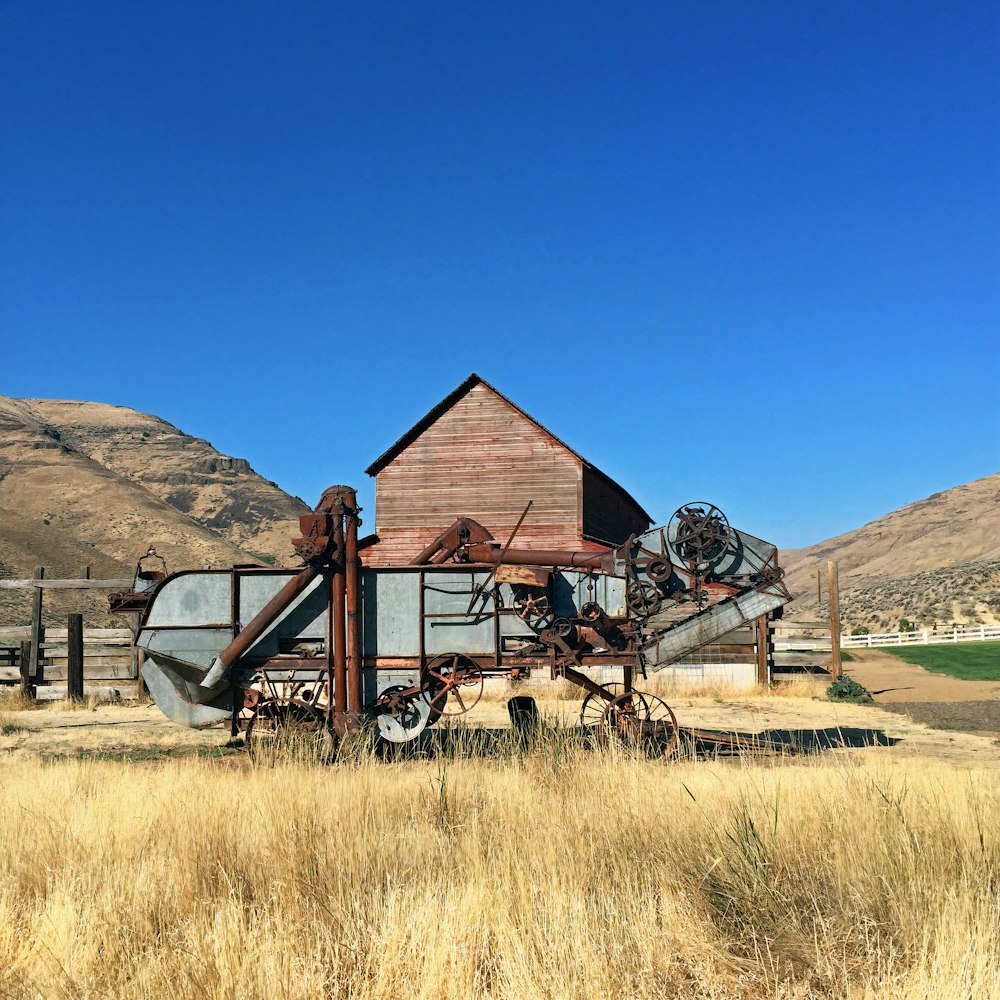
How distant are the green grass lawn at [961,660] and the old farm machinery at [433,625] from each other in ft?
55.4

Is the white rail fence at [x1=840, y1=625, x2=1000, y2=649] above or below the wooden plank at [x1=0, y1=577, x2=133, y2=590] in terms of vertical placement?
below

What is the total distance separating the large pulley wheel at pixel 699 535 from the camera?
12.8 meters

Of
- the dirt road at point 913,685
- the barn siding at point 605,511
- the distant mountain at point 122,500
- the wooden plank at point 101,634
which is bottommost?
the dirt road at point 913,685

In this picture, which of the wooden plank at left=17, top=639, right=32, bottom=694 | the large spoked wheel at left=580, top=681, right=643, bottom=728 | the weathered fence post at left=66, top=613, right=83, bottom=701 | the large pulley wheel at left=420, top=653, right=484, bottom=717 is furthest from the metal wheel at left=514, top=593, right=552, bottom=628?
the wooden plank at left=17, top=639, right=32, bottom=694

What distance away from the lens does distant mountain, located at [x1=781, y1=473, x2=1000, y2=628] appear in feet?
225

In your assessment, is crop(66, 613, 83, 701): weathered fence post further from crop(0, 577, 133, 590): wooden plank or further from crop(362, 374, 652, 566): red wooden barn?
crop(362, 374, 652, 566): red wooden barn

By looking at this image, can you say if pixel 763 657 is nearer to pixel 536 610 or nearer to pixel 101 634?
pixel 536 610

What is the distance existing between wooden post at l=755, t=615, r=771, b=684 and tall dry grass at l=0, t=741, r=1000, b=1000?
1536cm

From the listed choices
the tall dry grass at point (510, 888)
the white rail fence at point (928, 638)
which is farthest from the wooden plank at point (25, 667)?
the white rail fence at point (928, 638)

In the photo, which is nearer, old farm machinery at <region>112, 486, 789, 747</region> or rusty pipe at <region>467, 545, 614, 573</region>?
old farm machinery at <region>112, 486, 789, 747</region>

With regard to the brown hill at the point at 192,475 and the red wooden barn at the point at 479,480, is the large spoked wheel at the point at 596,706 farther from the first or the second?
the brown hill at the point at 192,475

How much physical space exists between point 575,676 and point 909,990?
8.91 metres

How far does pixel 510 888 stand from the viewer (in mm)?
5215

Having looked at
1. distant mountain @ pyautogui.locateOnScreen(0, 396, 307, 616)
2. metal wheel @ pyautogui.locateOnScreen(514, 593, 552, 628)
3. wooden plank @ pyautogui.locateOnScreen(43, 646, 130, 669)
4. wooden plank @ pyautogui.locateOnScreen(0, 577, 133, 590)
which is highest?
distant mountain @ pyautogui.locateOnScreen(0, 396, 307, 616)
